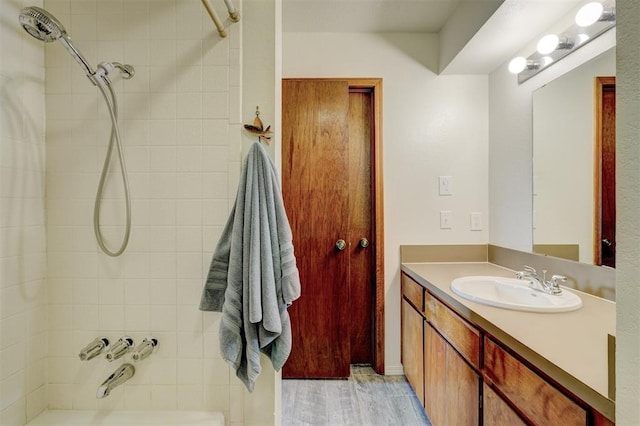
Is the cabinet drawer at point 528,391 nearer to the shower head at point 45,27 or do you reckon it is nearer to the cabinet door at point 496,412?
the cabinet door at point 496,412

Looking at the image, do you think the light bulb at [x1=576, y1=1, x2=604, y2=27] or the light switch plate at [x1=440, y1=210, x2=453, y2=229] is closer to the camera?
the light bulb at [x1=576, y1=1, x2=604, y2=27]

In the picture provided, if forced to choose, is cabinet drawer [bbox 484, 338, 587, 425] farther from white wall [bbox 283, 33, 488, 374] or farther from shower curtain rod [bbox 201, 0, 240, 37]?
shower curtain rod [bbox 201, 0, 240, 37]

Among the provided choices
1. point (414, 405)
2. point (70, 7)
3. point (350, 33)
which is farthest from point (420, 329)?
point (70, 7)

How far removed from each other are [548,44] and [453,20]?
0.65 m

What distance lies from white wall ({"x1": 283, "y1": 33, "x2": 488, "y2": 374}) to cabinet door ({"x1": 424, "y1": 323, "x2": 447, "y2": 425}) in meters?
0.76

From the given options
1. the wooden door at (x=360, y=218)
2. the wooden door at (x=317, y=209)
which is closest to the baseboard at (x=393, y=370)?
the wooden door at (x=360, y=218)

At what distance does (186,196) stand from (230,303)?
454 mm

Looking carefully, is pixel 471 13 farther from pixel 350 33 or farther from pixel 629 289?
pixel 629 289

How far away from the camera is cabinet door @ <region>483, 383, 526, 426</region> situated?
0.96m

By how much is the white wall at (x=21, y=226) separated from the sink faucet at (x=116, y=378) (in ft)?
0.99

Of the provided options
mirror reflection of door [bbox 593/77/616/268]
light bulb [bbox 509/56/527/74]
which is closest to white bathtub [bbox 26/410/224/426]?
mirror reflection of door [bbox 593/77/616/268]

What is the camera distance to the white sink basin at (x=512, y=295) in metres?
1.14

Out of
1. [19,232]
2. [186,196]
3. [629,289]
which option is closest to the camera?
[629,289]

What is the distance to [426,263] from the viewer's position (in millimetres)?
2178
